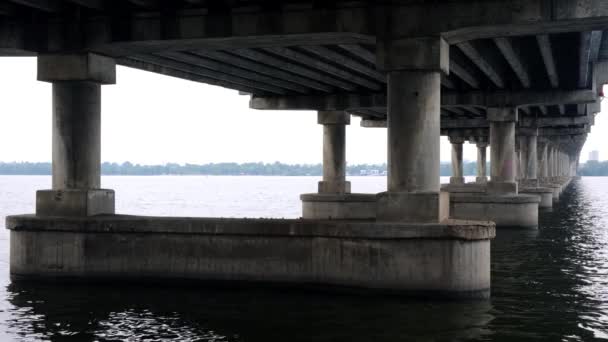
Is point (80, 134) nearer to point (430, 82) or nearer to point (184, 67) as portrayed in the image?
point (184, 67)

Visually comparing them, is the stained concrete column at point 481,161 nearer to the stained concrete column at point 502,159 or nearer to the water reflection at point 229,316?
the stained concrete column at point 502,159

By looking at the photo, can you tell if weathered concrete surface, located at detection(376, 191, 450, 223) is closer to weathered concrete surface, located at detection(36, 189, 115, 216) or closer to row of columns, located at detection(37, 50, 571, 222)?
row of columns, located at detection(37, 50, 571, 222)

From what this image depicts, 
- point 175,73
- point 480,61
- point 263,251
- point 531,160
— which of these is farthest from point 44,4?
point 531,160

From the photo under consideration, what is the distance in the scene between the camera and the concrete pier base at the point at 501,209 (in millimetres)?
43750

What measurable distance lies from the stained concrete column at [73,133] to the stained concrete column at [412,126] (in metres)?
8.89

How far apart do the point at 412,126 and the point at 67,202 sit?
1062 centimetres

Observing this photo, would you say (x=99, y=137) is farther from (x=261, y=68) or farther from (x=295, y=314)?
(x=261, y=68)

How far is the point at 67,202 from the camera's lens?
904 inches

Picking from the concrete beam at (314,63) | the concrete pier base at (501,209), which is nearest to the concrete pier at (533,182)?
the concrete pier base at (501,209)

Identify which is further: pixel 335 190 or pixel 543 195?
pixel 543 195

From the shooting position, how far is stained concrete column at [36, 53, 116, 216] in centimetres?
2291

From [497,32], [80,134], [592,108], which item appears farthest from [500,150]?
[80,134]

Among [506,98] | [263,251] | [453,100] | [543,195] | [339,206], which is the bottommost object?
[263,251]

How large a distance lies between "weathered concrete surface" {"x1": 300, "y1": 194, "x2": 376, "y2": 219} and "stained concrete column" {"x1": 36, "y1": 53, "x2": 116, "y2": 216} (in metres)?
23.9
